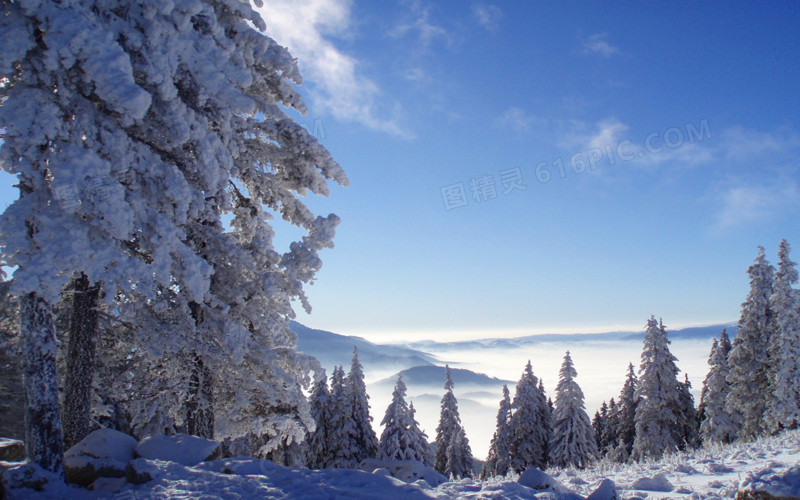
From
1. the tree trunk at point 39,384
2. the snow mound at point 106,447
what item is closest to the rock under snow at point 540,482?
the snow mound at point 106,447

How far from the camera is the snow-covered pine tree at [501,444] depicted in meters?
39.0

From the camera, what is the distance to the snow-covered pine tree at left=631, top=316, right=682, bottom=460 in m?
33.6

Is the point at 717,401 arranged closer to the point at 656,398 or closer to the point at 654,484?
the point at 656,398

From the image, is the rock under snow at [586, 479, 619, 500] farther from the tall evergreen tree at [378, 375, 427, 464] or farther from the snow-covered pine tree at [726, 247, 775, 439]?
the snow-covered pine tree at [726, 247, 775, 439]

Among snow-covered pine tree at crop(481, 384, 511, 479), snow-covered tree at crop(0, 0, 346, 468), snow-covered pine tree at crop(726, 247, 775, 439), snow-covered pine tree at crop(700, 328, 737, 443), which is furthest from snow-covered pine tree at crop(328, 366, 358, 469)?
snow-covered pine tree at crop(726, 247, 775, 439)

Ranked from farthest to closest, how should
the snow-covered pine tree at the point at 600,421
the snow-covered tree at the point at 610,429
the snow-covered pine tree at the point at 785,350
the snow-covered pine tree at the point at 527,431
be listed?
1. the snow-covered pine tree at the point at 600,421
2. the snow-covered tree at the point at 610,429
3. the snow-covered pine tree at the point at 527,431
4. the snow-covered pine tree at the point at 785,350

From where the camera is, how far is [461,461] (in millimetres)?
39312

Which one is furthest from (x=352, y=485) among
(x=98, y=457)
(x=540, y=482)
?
(x=98, y=457)

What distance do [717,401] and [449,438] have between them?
21.5 metres

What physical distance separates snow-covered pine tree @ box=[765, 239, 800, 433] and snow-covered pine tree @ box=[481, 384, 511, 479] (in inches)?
709

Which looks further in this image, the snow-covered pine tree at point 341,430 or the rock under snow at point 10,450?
the snow-covered pine tree at point 341,430

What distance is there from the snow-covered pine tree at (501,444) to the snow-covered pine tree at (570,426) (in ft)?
12.4

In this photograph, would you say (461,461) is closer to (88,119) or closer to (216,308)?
(216,308)

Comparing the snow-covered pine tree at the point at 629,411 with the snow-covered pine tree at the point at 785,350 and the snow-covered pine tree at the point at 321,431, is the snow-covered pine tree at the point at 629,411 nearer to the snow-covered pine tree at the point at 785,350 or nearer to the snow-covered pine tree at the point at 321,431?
the snow-covered pine tree at the point at 785,350
